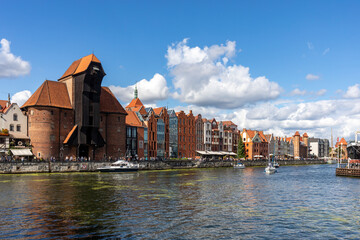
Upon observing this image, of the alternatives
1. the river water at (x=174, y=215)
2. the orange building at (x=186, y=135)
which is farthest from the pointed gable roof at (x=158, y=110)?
the river water at (x=174, y=215)

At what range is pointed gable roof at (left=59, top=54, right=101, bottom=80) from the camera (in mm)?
94450

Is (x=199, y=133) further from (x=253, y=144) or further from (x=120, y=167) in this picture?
(x=120, y=167)

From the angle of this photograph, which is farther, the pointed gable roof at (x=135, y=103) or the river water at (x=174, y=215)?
the pointed gable roof at (x=135, y=103)

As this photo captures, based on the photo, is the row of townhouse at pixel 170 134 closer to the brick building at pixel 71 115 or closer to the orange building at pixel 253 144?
the orange building at pixel 253 144

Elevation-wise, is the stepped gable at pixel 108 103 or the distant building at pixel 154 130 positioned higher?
the stepped gable at pixel 108 103

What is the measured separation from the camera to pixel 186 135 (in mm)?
144250

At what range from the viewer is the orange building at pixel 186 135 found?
141750 mm

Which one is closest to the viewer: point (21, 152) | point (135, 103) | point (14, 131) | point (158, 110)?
point (21, 152)

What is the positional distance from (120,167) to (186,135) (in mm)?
57428

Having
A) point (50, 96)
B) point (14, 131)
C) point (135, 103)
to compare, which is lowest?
point (14, 131)

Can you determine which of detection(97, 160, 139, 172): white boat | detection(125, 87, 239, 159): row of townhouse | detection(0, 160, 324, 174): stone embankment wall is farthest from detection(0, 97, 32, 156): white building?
detection(125, 87, 239, 159): row of townhouse

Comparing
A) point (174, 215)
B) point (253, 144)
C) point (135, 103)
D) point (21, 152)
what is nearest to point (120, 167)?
point (21, 152)

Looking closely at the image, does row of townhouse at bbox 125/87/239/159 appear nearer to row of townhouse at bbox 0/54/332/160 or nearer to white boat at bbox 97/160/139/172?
row of townhouse at bbox 0/54/332/160

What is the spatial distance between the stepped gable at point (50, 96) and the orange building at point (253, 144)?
109837 mm
